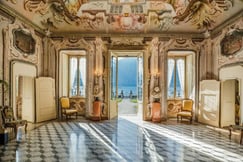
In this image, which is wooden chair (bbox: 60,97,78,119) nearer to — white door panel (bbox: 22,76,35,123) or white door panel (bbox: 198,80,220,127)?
white door panel (bbox: 22,76,35,123)

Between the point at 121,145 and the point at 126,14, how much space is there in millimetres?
5132

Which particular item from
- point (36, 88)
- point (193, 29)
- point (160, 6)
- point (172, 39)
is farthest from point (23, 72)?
point (193, 29)

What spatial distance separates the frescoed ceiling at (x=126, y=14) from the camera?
717 cm

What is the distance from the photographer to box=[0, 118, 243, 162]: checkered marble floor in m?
4.54

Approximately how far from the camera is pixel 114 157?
4.54 metres

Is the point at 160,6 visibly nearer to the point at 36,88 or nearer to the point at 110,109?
the point at 110,109

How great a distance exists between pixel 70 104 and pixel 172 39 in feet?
18.8

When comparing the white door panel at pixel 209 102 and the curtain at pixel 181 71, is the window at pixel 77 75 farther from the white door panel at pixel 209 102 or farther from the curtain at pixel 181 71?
the white door panel at pixel 209 102

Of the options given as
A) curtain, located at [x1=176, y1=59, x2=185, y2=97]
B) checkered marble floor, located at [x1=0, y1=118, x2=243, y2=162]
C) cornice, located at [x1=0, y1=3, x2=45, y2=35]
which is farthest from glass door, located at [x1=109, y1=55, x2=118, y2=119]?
cornice, located at [x1=0, y1=3, x2=45, y2=35]

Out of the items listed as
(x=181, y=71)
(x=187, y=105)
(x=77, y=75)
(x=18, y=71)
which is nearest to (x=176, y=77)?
(x=181, y=71)

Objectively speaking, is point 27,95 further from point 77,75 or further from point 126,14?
point 126,14

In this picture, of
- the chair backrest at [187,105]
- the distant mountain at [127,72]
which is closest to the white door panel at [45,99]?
the chair backrest at [187,105]

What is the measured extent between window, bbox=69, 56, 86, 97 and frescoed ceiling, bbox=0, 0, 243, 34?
212cm

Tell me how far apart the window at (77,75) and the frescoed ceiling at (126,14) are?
2118 mm
